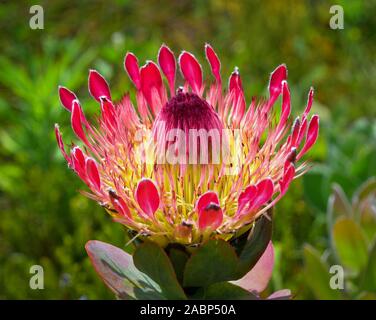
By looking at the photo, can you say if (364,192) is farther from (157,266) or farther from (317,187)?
(157,266)

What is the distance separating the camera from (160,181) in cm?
95

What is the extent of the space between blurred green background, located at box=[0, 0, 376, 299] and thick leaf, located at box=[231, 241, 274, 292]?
0.53 metres

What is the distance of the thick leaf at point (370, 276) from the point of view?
1.50m

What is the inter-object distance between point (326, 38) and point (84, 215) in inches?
69.9

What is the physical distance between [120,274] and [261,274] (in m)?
0.21

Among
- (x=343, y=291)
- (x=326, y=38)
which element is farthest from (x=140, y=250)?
(x=326, y=38)

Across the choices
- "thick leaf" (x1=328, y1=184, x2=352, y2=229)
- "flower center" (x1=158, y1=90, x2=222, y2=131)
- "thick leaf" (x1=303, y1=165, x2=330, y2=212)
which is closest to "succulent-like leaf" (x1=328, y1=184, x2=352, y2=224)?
"thick leaf" (x1=328, y1=184, x2=352, y2=229)

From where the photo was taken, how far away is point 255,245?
0.96 m

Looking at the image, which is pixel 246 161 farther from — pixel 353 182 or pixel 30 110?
pixel 30 110

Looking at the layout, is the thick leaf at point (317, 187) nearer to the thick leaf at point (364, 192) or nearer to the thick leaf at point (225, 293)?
the thick leaf at point (364, 192)

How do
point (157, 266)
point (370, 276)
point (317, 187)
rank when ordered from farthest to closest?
point (317, 187) < point (370, 276) < point (157, 266)

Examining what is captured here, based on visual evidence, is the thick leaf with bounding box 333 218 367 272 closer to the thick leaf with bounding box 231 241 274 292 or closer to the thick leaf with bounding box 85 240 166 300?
the thick leaf with bounding box 231 241 274 292

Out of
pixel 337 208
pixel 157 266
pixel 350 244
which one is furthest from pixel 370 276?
pixel 157 266

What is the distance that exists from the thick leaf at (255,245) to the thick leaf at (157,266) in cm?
9
